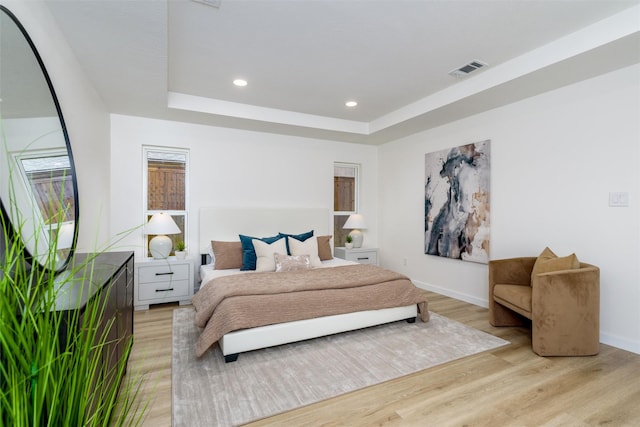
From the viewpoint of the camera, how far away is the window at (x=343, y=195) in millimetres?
5613

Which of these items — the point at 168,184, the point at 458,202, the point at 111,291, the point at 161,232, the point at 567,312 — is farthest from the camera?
the point at 168,184

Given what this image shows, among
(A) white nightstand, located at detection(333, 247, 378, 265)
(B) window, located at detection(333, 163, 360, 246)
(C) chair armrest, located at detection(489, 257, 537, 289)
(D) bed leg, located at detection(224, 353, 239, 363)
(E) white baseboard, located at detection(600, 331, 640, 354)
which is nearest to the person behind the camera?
(D) bed leg, located at detection(224, 353, 239, 363)

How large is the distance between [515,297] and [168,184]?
169 inches

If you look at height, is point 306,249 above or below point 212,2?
below

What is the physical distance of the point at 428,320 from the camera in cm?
341

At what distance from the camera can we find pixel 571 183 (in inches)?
124

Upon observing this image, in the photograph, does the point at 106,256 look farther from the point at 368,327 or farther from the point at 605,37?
the point at 605,37

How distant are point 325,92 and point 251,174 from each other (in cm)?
169

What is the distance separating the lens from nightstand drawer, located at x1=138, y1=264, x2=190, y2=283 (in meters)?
3.84

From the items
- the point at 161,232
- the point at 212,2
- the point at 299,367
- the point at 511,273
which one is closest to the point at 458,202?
the point at 511,273

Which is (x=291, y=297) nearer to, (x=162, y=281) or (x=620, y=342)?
(x=162, y=281)

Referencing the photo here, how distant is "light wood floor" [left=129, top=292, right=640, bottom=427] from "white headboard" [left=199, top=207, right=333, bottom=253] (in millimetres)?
1891

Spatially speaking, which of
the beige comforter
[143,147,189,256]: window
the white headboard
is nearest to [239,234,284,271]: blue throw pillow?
the beige comforter

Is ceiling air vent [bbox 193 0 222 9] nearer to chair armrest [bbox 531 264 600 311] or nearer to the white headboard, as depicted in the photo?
the white headboard
